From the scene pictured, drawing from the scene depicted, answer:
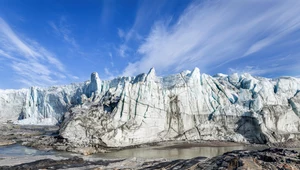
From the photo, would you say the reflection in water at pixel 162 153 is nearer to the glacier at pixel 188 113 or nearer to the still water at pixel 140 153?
the still water at pixel 140 153

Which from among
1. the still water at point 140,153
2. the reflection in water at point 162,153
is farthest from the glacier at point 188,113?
the reflection in water at point 162,153

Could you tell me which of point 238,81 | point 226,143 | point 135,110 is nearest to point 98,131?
point 135,110

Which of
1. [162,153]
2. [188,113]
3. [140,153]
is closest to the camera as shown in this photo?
[162,153]

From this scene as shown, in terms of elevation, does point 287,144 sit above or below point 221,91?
below

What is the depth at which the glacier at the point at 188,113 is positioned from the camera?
22.9 metres

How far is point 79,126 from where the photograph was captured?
22516mm

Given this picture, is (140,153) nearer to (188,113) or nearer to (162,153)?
(162,153)

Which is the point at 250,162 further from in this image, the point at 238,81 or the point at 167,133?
the point at 238,81

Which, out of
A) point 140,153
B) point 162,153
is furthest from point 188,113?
point 140,153

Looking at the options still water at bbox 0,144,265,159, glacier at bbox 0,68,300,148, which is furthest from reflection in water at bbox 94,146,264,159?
glacier at bbox 0,68,300,148

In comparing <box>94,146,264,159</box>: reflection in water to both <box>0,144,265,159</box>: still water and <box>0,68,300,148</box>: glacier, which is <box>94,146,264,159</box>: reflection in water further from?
<box>0,68,300,148</box>: glacier

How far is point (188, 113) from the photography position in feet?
90.6

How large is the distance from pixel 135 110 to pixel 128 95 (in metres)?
1.81

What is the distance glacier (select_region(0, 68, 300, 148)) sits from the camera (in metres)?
22.9
